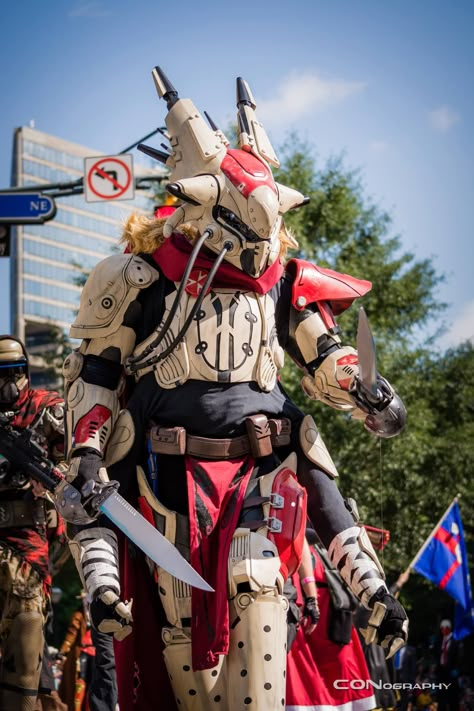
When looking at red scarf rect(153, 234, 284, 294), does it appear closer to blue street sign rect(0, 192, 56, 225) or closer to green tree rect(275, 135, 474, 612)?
blue street sign rect(0, 192, 56, 225)

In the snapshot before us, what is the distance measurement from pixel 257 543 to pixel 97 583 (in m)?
0.62

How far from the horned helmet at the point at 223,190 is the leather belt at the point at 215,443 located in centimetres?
65

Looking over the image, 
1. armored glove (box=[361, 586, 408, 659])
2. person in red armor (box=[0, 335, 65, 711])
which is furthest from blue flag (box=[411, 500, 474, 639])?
armored glove (box=[361, 586, 408, 659])

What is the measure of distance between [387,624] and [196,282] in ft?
5.08

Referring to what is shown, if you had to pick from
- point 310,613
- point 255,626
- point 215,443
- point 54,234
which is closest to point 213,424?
point 215,443

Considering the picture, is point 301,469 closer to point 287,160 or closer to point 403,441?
point 403,441

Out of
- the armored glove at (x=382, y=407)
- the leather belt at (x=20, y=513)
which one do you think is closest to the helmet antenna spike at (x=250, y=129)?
the armored glove at (x=382, y=407)

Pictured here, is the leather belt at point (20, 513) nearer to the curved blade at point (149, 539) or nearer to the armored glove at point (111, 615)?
the curved blade at point (149, 539)

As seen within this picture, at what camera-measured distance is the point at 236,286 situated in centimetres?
477

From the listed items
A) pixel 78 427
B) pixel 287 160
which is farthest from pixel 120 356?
pixel 287 160

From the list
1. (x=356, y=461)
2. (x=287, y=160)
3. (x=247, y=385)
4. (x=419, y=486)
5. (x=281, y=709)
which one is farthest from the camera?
(x=287, y=160)

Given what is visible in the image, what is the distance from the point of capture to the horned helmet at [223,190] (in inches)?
185

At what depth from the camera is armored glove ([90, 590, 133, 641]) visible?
4176 mm

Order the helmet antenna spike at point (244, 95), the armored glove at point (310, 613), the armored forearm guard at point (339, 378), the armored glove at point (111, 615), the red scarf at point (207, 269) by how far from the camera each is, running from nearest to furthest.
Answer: the armored glove at point (111, 615)
the red scarf at point (207, 269)
the armored forearm guard at point (339, 378)
the helmet antenna spike at point (244, 95)
the armored glove at point (310, 613)
